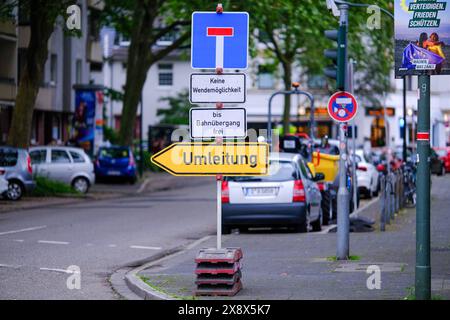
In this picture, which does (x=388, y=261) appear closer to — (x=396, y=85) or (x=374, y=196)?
(x=374, y=196)

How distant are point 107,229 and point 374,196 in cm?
1944

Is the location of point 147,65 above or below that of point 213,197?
above

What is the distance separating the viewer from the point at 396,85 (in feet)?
308

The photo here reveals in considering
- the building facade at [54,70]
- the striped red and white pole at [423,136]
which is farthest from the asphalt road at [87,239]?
the building facade at [54,70]

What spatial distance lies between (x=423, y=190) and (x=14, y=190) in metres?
25.0

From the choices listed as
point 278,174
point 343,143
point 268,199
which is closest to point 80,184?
point 278,174

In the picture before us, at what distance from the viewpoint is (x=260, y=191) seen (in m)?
23.5

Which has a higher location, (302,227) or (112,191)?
(302,227)

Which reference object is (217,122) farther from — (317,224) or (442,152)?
(442,152)

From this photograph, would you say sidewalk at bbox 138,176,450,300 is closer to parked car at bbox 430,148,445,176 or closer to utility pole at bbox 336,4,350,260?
utility pole at bbox 336,4,350,260

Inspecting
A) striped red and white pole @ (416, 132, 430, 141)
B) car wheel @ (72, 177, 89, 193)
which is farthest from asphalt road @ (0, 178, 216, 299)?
car wheel @ (72, 177, 89, 193)

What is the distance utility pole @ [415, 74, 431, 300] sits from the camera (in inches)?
479

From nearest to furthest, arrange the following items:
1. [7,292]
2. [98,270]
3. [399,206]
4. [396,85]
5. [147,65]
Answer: [7,292]
[98,270]
[399,206]
[147,65]
[396,85]

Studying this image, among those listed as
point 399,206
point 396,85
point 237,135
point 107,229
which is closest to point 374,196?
point 399,206
